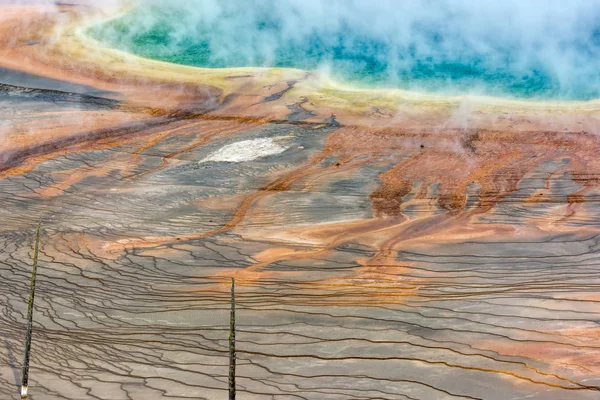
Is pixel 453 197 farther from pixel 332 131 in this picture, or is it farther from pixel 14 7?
pixel 14 7

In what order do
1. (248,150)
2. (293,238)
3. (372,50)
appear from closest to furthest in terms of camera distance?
(293,238) < (248,150) < (372,50)

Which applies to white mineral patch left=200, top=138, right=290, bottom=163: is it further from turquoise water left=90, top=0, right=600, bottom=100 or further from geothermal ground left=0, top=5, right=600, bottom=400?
turquoise water left=90, top=0, right=600, bottom=100

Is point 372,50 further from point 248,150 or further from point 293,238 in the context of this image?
point 293,238

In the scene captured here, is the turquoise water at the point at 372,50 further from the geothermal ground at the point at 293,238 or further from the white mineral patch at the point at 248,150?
the white mineral patch at the point at 248,150

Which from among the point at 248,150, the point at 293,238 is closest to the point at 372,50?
the point at 248,150

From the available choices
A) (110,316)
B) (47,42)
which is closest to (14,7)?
(47,42)
